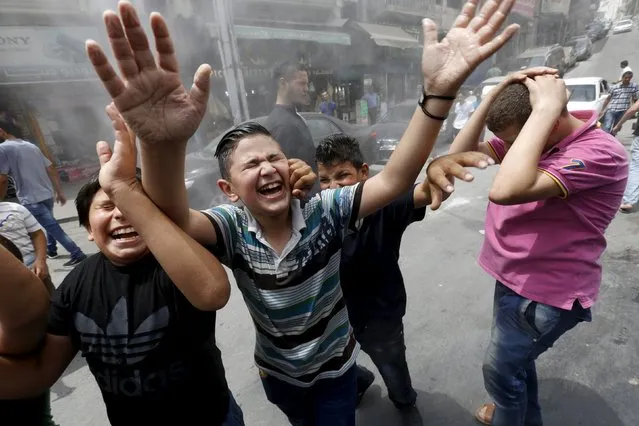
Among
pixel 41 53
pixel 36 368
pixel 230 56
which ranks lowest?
pixel 36 368

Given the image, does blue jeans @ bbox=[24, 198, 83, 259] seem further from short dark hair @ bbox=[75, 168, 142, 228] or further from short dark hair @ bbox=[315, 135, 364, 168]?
short dark hair @ bbox=[315, 135, 364, 168]

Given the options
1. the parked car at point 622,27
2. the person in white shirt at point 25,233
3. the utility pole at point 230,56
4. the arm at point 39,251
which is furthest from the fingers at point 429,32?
the parked car at point 622,27

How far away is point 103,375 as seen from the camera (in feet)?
3.55

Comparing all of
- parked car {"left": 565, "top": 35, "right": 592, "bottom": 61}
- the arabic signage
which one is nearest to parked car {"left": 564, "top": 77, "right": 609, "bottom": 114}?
the arabic signage

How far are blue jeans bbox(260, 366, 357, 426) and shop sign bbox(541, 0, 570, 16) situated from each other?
1012 inches

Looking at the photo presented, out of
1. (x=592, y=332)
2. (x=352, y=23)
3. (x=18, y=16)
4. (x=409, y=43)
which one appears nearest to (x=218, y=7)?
(x=18, y=16)

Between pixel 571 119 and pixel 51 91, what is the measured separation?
9.93 m

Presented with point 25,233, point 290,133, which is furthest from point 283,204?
→ point 290,133

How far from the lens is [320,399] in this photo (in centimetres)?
134

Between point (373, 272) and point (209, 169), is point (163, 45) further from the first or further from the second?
point (209, 169)

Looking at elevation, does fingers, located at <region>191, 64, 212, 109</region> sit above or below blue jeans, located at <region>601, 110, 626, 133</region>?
above

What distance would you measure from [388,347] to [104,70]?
1.53 metres

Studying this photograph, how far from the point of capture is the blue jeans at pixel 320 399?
4.33 feet

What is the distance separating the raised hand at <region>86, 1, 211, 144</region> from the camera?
74cm
